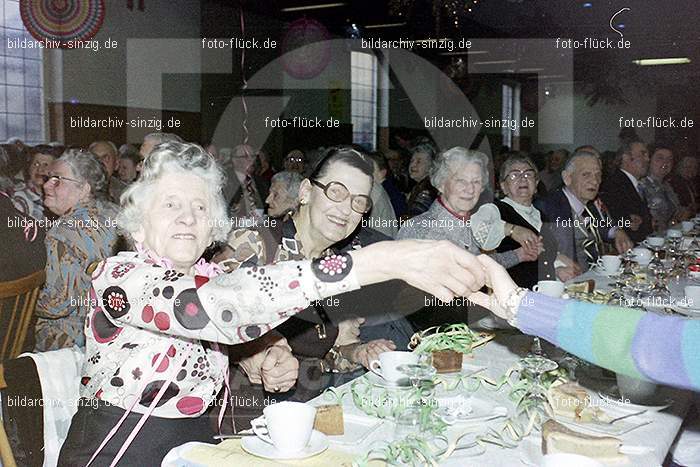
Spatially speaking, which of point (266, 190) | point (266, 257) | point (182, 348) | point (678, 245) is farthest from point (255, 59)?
point (182, 348)

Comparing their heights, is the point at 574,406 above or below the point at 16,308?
below

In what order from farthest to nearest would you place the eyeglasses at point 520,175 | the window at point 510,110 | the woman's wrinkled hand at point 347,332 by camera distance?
the window at point 510,110
the eyeglasses at point 520,175
the woman's wrinkled hand at point 347,332

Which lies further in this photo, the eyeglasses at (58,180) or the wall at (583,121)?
the wall at (583,121)

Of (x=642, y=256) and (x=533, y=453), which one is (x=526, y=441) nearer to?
(x=533, y=453)

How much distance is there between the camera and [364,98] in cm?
1327

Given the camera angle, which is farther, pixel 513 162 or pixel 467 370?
pixel 513 162

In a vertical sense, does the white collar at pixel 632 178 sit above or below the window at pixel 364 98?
below

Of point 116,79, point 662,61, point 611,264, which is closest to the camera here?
point 611,264

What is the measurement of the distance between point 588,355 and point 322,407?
61cm

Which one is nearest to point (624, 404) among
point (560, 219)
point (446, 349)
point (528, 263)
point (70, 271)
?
point (446, 349)

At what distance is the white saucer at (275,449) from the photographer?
1.47m

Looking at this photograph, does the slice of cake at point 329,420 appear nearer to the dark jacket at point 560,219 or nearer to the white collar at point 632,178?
the dark jacket at point 560,219

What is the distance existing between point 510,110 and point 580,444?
1718 cm

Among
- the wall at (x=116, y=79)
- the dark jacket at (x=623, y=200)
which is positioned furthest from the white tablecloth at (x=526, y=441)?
the wall at (x=116, y=79)
